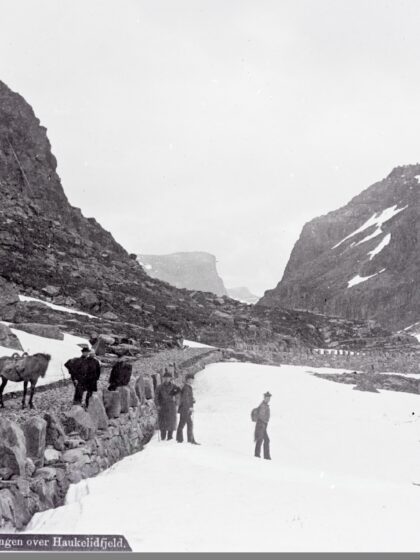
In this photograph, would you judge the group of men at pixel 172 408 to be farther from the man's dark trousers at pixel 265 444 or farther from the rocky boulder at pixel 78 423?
the rocky boulder at pixel 78 423

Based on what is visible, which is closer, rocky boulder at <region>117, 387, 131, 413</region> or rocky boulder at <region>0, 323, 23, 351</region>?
rocky boulder at <region>117, 387, 131, 413</region>

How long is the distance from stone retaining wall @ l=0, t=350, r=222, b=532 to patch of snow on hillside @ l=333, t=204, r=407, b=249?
118044 millimetres

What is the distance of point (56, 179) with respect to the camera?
218ft

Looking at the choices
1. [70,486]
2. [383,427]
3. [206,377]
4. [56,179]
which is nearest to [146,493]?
[70,486]

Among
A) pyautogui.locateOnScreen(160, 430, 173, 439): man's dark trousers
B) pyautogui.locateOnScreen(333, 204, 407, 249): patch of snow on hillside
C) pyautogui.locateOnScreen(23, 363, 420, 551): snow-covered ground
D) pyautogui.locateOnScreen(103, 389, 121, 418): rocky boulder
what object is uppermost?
pyautogui.locateOnScreen(333, 204, 407, 249): patch of snow on hillside

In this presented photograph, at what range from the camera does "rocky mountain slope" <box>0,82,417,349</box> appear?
3666 centimetres

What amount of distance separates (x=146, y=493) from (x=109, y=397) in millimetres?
3970

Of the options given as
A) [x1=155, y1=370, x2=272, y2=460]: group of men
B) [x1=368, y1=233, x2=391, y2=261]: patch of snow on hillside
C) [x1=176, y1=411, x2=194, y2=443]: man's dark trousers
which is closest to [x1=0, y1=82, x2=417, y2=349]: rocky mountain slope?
[x1=155, y1=370, x2=272, y2=460]: group of men

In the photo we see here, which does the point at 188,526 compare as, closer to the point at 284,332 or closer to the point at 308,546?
the point at 308,546

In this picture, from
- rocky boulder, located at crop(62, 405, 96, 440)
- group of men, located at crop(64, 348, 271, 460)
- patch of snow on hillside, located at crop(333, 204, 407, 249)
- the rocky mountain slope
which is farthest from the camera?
patch of snow on hillside, located at crop(333, 204, 407, 249)

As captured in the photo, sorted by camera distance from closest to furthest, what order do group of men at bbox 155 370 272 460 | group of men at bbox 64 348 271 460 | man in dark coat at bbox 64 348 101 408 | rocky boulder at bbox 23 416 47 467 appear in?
1. rocky boulder at bbox 23 416 47 467
2. man in dark coat at bbox 64 348 101 408
3. group of men at bbox 64 348 271 460
4. group of men at bbox 155 370 272 460

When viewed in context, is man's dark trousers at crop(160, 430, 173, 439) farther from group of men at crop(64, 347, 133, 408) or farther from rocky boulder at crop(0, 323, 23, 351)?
rocky boulder at crop(0, 323, 23, 351)

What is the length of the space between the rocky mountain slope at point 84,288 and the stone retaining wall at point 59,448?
601 inches

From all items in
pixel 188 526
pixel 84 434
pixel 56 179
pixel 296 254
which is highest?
pixel 296 254
